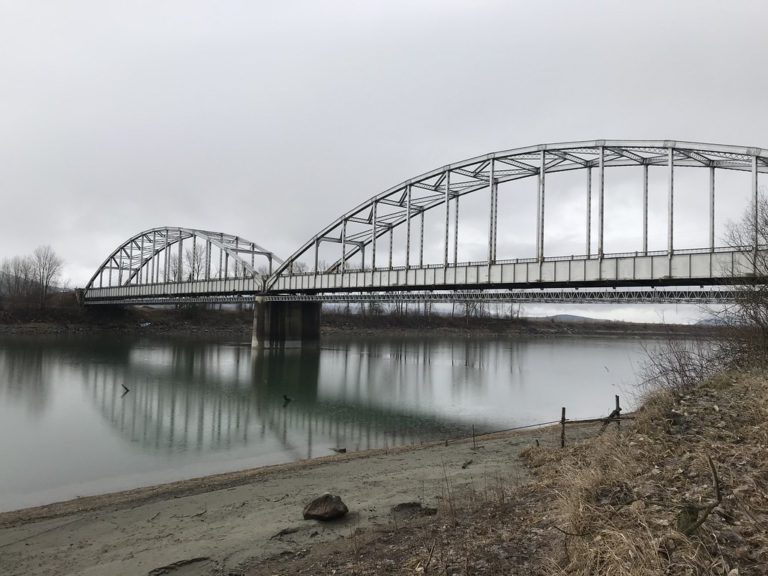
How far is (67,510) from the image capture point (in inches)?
407

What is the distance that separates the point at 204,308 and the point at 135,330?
16.6 metres

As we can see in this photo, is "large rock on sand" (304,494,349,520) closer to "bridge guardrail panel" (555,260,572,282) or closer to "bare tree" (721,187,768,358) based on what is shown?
"bare tree" (721,187,768,358)

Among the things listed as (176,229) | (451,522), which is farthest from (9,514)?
(176,229)

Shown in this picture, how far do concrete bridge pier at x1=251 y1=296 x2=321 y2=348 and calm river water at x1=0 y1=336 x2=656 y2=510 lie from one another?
16843mm

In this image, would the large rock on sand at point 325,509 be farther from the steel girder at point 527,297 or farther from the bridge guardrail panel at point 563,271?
the bridge guardrail panel at point 563,271

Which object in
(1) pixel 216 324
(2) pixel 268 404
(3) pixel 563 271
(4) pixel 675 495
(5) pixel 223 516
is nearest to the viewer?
(4) pixel 675 495

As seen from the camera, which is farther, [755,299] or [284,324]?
[284,324]

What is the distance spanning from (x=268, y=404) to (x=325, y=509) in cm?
1916

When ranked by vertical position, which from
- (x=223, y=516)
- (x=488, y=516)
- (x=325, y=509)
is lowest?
(x=223, y=516)

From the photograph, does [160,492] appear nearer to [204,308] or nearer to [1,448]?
[1,448]

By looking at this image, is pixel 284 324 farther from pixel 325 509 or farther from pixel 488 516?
pixel 488 516

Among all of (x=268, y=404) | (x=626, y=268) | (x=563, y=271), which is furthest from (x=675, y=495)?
(x=563, y=271)

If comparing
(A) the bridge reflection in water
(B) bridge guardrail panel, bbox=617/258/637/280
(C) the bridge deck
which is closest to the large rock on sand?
(A) the bridge reflection in water

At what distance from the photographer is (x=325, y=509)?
7855 mm
